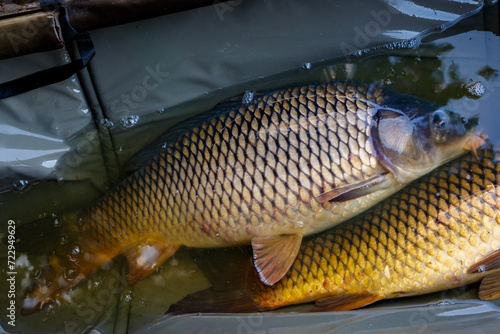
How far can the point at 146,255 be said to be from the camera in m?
2.05

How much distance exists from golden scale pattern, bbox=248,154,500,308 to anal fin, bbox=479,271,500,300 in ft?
0.17

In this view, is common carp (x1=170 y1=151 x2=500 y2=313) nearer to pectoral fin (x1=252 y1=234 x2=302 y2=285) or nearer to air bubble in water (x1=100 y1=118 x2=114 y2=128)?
pectoral fin (x1=252 y1=234 x2=302 y2=285)

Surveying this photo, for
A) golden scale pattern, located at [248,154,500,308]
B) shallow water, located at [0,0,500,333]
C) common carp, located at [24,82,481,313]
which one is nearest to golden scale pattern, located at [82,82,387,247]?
common carp, located at [24,82,481,313]

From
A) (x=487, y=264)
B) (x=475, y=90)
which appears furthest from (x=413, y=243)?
(x=475, y=90)

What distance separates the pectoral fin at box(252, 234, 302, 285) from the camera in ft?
6.00

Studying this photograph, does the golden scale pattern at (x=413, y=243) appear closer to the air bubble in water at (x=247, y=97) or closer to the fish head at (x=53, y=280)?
the air bubble in water at (x=247, y=97)

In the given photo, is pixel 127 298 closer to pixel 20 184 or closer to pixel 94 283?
pixel 94 283

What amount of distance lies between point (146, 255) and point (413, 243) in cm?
123

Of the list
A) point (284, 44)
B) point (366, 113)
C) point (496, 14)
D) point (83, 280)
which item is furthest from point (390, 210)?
point (83, 280)

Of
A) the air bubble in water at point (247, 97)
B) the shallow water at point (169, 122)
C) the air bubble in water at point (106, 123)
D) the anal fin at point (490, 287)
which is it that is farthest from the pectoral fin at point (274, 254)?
the air bubble in water at point (106, 123)

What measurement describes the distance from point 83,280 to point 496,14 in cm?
244

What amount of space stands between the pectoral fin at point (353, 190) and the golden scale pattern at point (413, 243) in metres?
0.13

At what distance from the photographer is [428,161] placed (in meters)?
1.77

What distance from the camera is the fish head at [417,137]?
1728 millimetres
